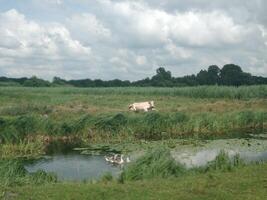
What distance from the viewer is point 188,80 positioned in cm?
10306

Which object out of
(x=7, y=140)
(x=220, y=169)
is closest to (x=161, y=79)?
(x=7, y=140)

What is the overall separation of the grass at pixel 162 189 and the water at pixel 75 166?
15.0 ft

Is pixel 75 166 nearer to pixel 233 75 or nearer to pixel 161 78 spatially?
pixel 233 75

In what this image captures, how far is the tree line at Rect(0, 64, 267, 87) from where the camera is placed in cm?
9225

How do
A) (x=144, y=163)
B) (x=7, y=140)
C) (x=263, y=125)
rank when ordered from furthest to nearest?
(x=263, y=125), (x=7, y=140), (x=144, y=163)

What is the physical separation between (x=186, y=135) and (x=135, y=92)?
4136 centimetres

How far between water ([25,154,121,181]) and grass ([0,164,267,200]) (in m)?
4.56

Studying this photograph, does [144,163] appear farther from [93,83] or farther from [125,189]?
[93,83]

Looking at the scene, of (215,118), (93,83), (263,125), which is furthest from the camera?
(93,83)

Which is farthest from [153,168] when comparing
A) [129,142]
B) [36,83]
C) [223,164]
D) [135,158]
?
[36,83]

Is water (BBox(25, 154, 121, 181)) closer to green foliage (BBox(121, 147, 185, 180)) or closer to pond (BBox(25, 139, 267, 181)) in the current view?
pond (BBox(25, 139, 267, 181))

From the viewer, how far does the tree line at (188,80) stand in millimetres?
92250

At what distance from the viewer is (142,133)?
27.5m

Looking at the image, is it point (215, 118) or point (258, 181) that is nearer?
point (258, 181)
